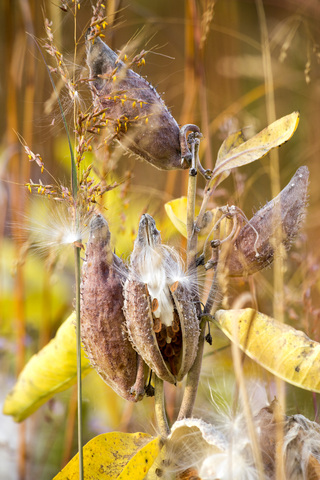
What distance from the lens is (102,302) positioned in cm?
32

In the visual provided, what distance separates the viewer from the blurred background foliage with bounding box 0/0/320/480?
63 centimetres

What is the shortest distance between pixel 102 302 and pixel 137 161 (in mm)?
408

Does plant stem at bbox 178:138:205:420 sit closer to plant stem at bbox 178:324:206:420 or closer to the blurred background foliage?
plant stem at bbox 178:324:206:420

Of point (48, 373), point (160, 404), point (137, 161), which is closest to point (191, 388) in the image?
point (160, 404)

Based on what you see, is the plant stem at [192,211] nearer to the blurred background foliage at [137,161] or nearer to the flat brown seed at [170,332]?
the flat brown seed at [170,332]

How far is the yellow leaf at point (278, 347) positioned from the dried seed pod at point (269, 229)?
3cm

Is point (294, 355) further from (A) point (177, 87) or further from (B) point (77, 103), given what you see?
(A) point (177, 87)

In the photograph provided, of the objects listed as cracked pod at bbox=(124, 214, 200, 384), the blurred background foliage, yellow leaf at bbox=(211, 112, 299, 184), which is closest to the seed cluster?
cracked pod at bbox=(124, 214, 200, 384)

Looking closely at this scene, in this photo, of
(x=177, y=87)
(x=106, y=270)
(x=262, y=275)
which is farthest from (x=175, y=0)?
(x=106, y=270)

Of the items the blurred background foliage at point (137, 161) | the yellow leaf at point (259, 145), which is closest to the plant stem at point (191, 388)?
the yellow leaf at point (259, 145)

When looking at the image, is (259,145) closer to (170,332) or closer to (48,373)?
(170,332)

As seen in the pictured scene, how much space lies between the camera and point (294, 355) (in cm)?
32

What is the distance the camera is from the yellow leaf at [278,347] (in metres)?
0.31

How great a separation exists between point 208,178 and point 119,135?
0.21 feet
